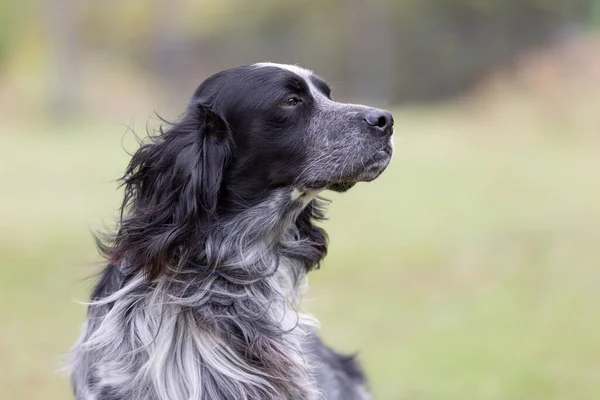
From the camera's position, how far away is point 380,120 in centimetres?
397

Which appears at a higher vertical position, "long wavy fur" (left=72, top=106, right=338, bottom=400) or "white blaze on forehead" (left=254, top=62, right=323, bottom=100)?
"white blaze on forehead" (left=254, top=62, right=323, bottom=100)

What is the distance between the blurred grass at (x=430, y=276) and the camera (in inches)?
253

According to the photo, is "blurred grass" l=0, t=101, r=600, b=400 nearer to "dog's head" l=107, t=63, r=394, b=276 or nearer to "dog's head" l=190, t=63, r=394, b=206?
"dog's head" l=107, t=63, r=394, b=276

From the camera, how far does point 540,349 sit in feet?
22.4

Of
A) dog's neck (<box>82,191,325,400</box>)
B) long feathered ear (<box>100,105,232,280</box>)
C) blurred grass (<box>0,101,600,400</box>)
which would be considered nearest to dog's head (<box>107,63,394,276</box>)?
long feathered ear (<box>100,105,232,280</box>)

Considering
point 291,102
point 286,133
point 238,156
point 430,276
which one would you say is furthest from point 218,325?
point 430,276

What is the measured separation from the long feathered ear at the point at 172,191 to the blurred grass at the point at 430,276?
2.73 feet

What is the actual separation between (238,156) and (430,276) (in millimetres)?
5597

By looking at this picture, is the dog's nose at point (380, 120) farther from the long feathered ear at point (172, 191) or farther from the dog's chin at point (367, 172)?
the long feathered ear at point (172, 191)

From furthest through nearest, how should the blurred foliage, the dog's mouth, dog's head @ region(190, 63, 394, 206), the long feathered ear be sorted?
the blurred foliage → the dog's mouth → dog's head @ region(190, 63, 394, 206) → the long feathered ear

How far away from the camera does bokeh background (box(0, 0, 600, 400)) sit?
6945mm

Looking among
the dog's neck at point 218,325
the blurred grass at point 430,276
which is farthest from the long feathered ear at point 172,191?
the blurred grass at point 430,276

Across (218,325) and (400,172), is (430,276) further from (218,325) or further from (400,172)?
(400,172)

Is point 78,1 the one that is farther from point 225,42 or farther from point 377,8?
point 377,8
